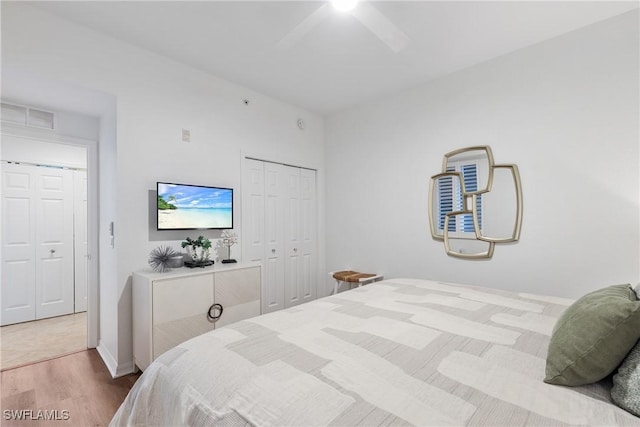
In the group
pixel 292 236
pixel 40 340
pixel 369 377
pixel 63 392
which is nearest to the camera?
pixel 369 377

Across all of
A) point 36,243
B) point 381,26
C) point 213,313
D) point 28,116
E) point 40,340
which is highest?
point 381,26

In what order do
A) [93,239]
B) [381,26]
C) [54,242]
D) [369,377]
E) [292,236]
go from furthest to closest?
[54,242], [292,236], [93,239], [381,26], [369,377]

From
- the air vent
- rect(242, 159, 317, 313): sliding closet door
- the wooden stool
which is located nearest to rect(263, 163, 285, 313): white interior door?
rect(242, 159, 317, 313): sliding closet door

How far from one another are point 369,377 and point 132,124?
8.45ft

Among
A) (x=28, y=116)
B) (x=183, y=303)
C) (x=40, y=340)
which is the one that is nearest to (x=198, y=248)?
(x=183, y=303)

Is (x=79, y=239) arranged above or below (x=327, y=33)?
below

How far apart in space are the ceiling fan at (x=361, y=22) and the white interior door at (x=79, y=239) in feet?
11.4

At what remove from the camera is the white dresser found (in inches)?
85.2

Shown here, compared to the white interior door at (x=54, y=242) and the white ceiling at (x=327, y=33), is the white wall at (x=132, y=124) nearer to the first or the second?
the white ceiling at (x=327, y=33)

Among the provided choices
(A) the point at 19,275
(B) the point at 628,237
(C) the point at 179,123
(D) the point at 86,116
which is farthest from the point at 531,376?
(A) the point at 19,275

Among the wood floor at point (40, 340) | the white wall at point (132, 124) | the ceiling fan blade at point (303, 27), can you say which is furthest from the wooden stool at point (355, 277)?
the wood floor at point (40, 340)

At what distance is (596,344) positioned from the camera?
2.95 ft

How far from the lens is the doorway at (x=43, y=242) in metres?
3.50

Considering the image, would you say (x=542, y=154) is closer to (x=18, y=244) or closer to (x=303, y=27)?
(x=303, y=27)
